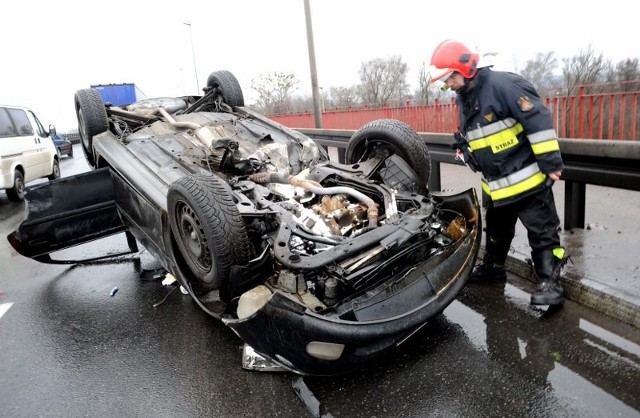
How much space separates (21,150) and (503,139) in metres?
9.86

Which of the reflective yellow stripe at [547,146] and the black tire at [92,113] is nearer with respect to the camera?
the reflective yellow stripe at [547,146]

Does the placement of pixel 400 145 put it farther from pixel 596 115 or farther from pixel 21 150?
pixel 21 150

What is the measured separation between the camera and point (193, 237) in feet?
10.3

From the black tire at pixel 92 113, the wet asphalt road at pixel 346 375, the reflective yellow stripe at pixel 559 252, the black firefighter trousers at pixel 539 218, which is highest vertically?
the black tire at pixel 92 113

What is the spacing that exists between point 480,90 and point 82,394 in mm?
3157

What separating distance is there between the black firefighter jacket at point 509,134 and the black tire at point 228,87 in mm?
3240

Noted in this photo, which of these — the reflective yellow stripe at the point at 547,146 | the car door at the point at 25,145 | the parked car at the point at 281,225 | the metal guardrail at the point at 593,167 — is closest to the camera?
the parked car at the point at 281,225

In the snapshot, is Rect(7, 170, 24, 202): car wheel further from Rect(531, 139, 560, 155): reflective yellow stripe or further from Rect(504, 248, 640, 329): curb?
Rect(504, 248, 640, 329): curb

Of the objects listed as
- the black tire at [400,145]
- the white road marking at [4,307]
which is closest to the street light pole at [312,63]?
the black tire at [400,145]

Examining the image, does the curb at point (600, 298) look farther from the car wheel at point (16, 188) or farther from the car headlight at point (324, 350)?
the car wheel at point (16, 188)

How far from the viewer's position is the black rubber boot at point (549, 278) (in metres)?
3.09

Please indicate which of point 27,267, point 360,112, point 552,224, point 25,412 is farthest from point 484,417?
point 360,112

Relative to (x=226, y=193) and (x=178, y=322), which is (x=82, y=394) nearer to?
(x=178, y=322)

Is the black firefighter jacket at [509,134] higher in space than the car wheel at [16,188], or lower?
higher
